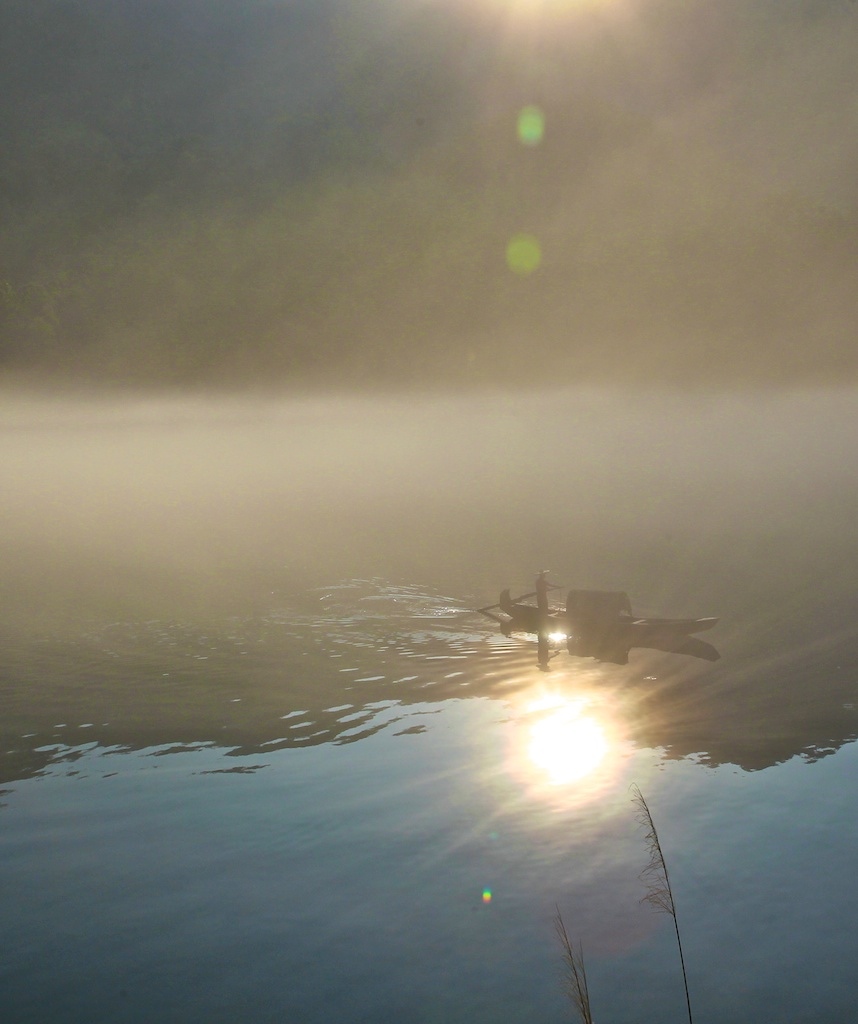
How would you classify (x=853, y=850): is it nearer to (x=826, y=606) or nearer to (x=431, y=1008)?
(x=431, y=1008)

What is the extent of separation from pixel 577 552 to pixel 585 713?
101ft

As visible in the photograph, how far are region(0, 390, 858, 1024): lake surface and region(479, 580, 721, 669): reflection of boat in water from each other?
2.16 ft

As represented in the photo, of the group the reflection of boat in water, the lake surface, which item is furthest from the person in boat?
the lake surface

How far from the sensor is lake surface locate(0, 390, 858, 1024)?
13898 millimetres

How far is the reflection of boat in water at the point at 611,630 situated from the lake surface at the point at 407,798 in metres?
0.66

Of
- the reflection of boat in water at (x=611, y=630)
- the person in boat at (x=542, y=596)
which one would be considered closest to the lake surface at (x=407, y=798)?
the reflection of boat in water at (x=611, y=630)

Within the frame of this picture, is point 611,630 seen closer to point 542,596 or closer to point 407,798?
point 542,596

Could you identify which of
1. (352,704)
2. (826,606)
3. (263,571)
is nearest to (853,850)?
(352,704)

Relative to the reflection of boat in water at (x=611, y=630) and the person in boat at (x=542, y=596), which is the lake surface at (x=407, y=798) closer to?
the reflection of boat in water at (x=611, y=630)

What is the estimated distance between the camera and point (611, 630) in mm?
29672

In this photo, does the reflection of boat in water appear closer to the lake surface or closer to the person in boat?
the person in boat

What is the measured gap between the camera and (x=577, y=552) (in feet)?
180

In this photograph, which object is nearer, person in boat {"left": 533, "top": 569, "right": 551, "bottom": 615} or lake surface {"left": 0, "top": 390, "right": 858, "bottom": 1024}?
lake surface {"left": 0, "top": 390, "right": 858, "bottom": 1024}

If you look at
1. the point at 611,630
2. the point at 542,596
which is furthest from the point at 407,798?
the point at 542,596
